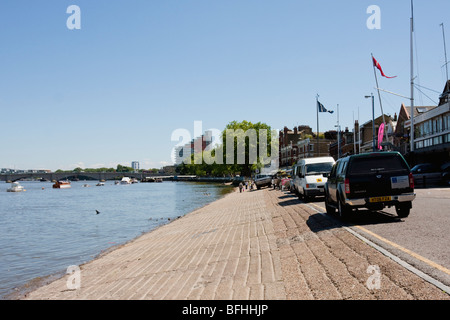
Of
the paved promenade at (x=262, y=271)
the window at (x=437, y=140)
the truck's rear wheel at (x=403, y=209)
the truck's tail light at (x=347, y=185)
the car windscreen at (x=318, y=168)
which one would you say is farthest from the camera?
the window at (x=437, y=140)

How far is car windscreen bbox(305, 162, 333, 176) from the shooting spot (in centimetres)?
2312

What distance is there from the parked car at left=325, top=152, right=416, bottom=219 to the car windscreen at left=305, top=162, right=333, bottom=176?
10.7 metres

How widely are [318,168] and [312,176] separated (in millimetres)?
1551

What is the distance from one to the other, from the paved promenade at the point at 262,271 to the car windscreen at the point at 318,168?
31.6ft

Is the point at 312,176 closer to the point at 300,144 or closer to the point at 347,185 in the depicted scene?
the point at 347,185

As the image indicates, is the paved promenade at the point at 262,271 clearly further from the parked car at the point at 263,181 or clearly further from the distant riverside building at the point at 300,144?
the distant riverside building at the point at 300,144

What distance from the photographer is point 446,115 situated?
151 feet

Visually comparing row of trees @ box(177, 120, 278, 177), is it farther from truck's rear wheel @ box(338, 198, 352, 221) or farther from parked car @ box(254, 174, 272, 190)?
truck's rear wheel @ box(338, 198, 352, 221)

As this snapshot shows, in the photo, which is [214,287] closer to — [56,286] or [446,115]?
[56,286]

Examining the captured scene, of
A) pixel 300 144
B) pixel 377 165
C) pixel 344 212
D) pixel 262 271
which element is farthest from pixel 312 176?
pixel 300 144

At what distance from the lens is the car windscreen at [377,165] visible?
1202 centimetres

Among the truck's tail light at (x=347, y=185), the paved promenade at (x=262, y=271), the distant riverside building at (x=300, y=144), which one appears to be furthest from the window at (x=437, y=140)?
the distant riverside building at (x=300, y=144)

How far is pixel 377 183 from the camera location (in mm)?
11844
